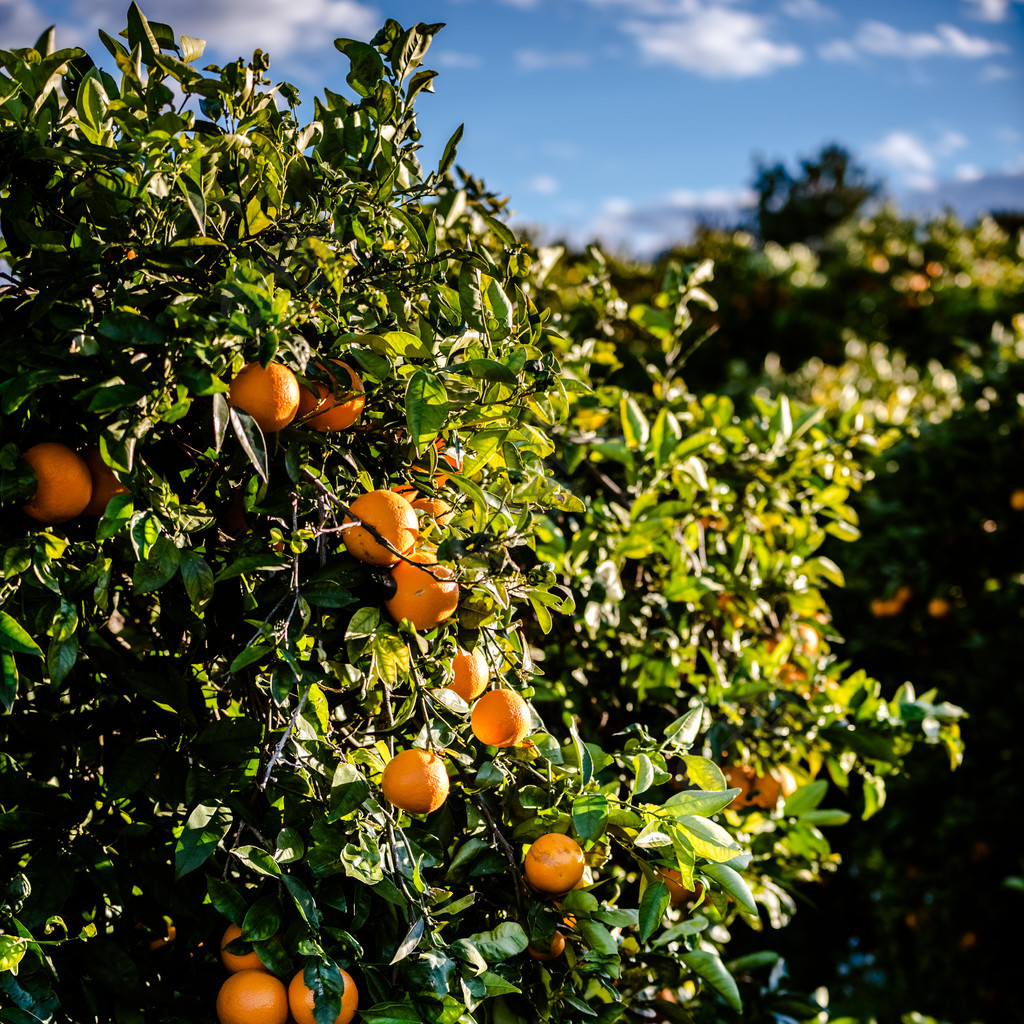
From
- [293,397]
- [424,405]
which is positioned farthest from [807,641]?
[293,397]

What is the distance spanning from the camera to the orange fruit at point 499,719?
1.00 metres

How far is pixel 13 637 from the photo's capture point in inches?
32.0

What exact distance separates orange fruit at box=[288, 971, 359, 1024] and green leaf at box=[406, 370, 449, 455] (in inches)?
22.6

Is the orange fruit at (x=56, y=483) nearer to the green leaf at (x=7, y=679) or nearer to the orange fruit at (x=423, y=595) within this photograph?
the green leaf at (x=7, y=679)

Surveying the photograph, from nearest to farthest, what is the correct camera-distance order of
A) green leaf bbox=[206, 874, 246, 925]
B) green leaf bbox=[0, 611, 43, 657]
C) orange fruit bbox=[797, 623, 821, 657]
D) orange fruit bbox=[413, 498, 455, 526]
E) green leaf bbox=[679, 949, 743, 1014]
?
green leaf bbox=[0, 611, 43, 657]
green leaf bbox=[206, 874, 246, 925]
orange fruit bbox=[413, 498, 455, 526]
green leaf bbox=[679, 949, 743, 1014]
orange fruit bbox=[797, 623, 821, 657]

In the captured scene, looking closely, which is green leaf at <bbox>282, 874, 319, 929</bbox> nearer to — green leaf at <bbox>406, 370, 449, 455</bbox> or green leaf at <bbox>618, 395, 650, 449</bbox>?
green leaf at <bbox>406, 370, 449, 455</bbox>

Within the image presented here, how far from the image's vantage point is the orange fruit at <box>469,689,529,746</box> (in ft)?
3.29

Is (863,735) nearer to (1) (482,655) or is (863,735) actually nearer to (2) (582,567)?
(2) (582,567)

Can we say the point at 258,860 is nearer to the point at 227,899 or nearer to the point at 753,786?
the point at 227,899

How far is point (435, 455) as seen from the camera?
1014 millimetres

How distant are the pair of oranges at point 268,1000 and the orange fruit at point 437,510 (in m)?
0.50

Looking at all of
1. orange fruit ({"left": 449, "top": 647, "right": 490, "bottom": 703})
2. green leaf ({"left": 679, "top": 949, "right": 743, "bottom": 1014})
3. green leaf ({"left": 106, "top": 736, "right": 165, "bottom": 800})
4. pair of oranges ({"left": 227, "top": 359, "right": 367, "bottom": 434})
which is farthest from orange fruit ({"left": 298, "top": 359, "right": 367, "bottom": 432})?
green leaf ({"left": 679, "top": 949, "right": 743, "bottom": 1014})

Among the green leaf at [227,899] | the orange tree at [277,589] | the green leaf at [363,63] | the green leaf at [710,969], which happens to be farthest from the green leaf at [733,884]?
the green leaf at [363,63]

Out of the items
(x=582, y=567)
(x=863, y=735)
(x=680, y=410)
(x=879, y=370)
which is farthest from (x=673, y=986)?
(x=879, y=370)
